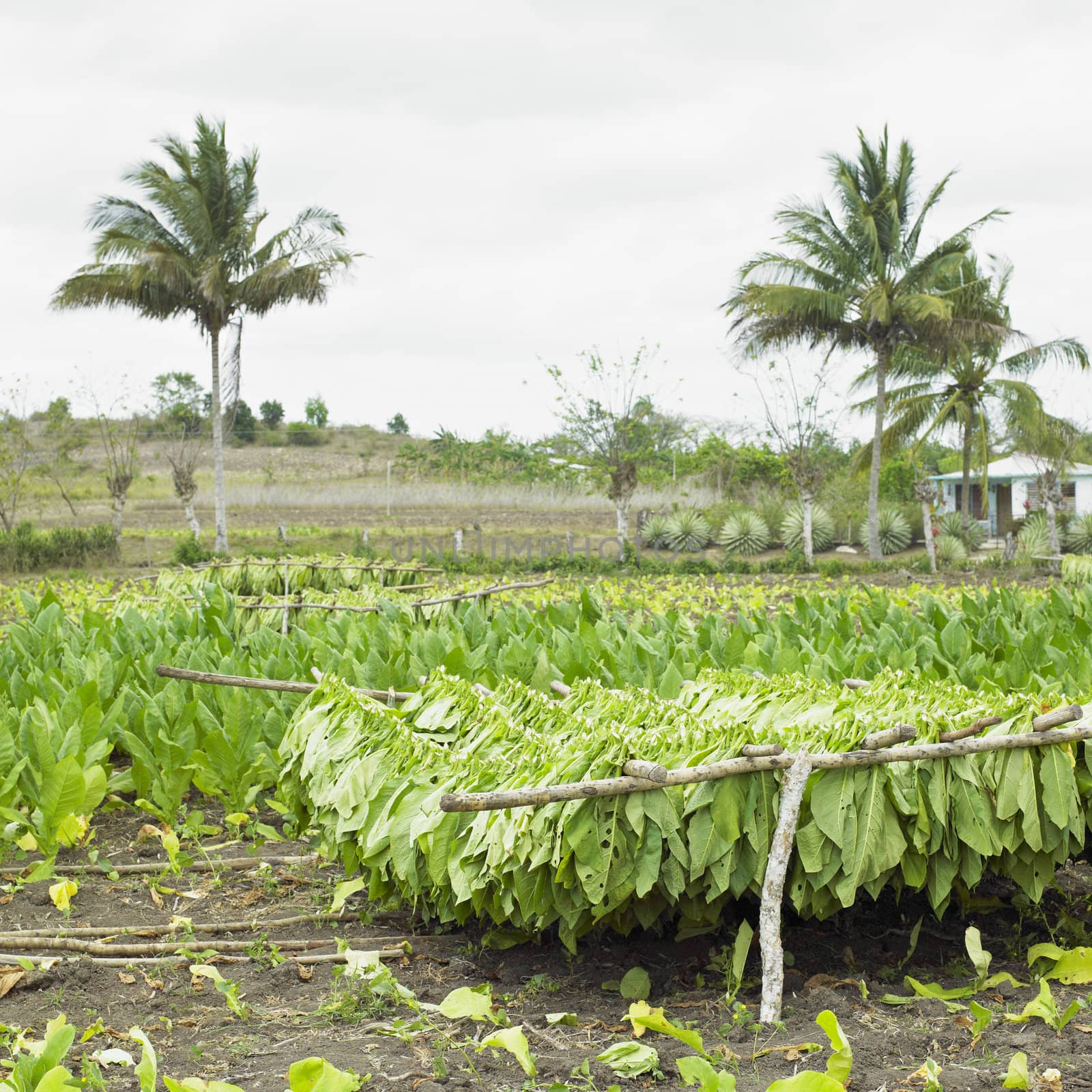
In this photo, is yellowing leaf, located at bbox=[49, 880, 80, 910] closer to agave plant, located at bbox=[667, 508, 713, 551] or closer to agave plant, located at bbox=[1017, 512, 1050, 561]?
agave plant, located at bbox=[1017, 512, 1050, 561]

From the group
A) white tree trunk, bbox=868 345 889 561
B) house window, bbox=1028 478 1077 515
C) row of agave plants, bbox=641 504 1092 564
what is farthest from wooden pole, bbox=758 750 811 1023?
house window, bbox=1028 478 1077 515

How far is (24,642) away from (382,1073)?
187 inches

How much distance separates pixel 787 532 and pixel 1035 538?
5.97m

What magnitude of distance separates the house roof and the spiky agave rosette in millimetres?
29342

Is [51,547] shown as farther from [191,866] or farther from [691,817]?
[691,817]

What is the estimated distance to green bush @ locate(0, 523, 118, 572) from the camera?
21.9 m

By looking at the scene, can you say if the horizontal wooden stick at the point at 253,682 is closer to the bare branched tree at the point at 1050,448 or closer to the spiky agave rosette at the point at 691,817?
the spiky agave rosette at the point at 691,817

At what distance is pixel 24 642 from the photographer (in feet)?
20.0

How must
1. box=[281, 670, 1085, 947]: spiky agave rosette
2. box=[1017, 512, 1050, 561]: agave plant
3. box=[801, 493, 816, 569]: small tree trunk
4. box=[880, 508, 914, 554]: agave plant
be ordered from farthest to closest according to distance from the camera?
box=[880, 508, 914, 554]: agave plant → box=[1017, 512, 1050, 561]: agave plant → box=[801, 493, 816, 569]: small tree trunk → box=[281, 670, 1085, 947]: spiky agave rosette

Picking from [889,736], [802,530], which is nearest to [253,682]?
[889,736]

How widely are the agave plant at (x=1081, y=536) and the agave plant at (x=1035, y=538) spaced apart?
2.14 ft

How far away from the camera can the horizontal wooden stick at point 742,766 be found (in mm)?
2455

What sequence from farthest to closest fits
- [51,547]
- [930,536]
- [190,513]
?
[190,513], [51,547], [930,536]

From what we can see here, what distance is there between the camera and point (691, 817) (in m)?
2.67
